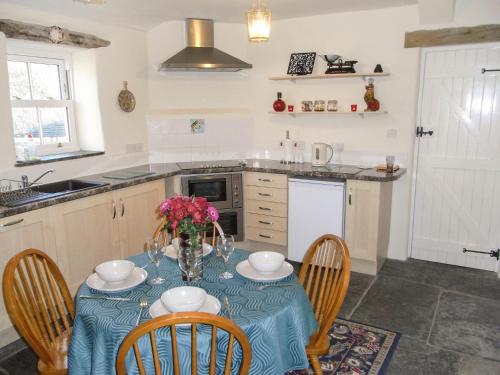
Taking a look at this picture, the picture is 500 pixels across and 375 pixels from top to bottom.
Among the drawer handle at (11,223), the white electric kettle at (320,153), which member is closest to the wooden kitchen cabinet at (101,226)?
the drawer handle at (11,223)

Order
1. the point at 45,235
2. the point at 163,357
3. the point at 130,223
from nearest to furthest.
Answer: the point at 163,357 → the point at 45,235 → the point at 130,223

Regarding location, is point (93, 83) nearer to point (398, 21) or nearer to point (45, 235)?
point (45, 235)

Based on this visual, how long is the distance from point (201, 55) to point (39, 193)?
197cm

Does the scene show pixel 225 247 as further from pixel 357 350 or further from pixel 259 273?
pixel 357 350

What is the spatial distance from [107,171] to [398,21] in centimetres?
295

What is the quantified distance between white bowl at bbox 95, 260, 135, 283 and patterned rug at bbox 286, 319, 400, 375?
3.64 ft

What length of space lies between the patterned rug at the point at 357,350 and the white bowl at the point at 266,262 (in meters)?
0.78

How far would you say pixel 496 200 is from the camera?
3.62 m

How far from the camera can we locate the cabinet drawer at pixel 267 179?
386 cm

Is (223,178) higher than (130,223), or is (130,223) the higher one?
(223,178)

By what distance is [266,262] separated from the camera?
1940mm

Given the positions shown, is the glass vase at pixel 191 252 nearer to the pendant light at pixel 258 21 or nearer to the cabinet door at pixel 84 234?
the pendant light at pixel 258 21

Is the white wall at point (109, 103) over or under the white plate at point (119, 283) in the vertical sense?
over

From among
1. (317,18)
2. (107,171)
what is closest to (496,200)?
(317,18)
